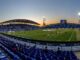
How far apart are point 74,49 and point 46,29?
39.2ft

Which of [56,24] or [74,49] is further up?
[56,24]

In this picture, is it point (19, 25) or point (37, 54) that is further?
point (19, 25)

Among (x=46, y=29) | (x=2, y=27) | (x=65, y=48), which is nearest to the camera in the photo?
(x=65, y=48)

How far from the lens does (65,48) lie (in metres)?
19.7

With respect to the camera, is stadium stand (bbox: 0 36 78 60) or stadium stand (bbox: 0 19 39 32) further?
stadium stand (bbox: 0 19 39 32)

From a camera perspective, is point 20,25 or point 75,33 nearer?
point 75,33

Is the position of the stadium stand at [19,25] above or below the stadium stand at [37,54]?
above

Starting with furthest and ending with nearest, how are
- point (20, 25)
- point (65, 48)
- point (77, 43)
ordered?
point (20, 25), point (77, 43), point (65, 48)

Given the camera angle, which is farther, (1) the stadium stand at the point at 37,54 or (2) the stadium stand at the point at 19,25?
(2) the stadium stand at the point at 19,25

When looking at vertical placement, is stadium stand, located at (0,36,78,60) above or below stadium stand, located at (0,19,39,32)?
below

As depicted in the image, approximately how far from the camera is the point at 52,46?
20.0m

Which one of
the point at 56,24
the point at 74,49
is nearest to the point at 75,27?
the point at 56,24

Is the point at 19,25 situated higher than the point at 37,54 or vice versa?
the point at 19,25

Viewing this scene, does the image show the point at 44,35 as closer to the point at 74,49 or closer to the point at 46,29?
the point at 46,29
